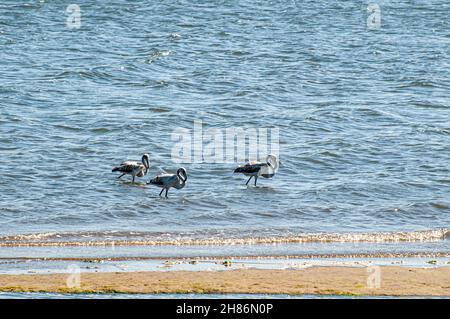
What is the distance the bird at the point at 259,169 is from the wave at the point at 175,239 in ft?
17.0

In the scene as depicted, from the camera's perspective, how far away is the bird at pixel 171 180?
2095 centimetres

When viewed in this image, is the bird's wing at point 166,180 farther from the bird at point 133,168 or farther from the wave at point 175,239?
the wave at point 175,239

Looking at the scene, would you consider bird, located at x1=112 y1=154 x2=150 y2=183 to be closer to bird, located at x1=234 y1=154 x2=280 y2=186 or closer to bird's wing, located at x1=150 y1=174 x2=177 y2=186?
bird's wing, located at x1=150 y1=174 x2=177 y2=186

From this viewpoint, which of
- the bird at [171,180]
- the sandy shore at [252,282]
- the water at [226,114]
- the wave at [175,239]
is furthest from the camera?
the bird at [171,180]

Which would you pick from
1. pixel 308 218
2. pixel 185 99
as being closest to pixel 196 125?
pixel 185 99

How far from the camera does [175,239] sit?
16734 mm

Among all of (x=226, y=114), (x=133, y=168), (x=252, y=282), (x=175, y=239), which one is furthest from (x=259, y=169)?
(x=252, y=282)

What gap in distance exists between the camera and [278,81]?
3375 centimetres

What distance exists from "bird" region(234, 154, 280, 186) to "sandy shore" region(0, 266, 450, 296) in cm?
873

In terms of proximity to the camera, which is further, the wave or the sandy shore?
the wave

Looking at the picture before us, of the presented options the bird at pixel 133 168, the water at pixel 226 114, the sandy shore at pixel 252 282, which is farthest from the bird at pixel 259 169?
the sandy shore at pixel 252 282

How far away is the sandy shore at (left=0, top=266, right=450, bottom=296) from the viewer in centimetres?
1211

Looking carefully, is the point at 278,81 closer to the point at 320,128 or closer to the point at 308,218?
the point at 320,128

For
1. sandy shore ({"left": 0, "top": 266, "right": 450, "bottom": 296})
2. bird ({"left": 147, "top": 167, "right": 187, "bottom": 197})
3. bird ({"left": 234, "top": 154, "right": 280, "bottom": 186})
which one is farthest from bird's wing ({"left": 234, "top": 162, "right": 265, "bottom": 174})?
sandy shore ({"left": 0, "top": 266, "right": 450, "bottom": 296})
